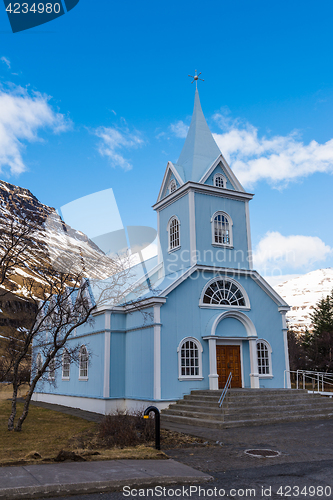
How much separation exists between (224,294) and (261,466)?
12453 mm

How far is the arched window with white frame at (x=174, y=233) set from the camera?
22.1 m

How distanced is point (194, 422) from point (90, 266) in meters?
7.10

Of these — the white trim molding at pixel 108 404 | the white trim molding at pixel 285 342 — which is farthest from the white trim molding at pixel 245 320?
the white trim molding at pixel 108 404

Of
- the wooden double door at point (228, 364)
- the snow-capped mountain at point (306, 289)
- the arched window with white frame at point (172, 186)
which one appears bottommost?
the wooden double door at point (228, 364)

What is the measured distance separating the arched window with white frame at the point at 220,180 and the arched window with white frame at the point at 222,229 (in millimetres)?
1591

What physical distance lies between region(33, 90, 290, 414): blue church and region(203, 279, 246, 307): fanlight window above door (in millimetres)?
49

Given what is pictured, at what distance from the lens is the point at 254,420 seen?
1469 centimetres

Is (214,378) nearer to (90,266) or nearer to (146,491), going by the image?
(90,266)

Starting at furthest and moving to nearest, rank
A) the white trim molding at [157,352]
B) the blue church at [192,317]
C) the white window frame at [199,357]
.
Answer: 1. the blue church at [192,317]
2. the white window frame at [199,357]
3. the white trim molding at [157,352]

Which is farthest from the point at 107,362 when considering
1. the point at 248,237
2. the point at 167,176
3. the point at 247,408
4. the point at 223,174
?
the point at 223,174

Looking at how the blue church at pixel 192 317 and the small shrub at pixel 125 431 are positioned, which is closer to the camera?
the small shrub at pixel 125 431

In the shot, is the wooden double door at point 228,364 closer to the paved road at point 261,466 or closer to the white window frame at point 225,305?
the white window frame at point 225,305

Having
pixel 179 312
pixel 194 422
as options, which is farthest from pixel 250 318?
pixel 194 422

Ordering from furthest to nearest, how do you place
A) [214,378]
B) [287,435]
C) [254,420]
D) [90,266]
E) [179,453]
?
[214,378] → [90,266] → [254,420] → [287,435] → [179,453]
